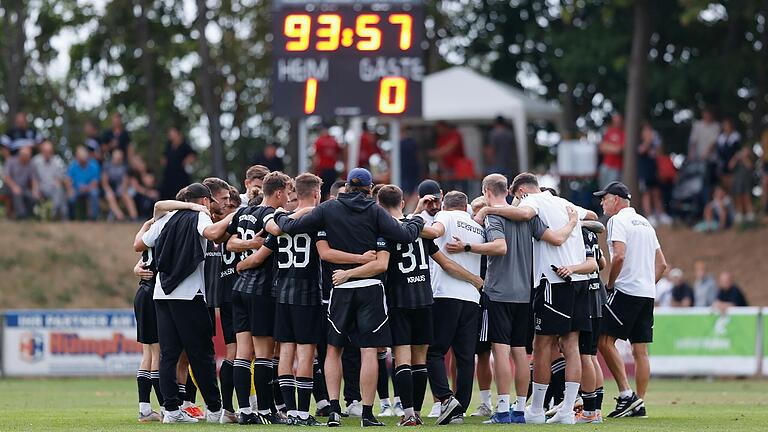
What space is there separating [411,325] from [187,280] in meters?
2.09

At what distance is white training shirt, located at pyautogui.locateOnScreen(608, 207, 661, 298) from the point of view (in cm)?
1645

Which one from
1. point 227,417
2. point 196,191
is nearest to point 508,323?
point 227,417

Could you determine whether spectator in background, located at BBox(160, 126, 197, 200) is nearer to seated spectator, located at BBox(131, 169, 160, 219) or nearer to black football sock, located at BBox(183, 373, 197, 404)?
seated spectator, located at BBox(131, 169, 160, 219)

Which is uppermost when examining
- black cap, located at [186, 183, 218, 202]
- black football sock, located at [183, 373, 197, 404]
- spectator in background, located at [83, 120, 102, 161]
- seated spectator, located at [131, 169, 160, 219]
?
spectator in background, located at [83, 120, 102, 161]

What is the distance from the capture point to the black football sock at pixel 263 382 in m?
14.8

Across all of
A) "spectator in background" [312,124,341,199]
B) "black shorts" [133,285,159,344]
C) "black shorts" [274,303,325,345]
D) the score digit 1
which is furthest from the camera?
"spectator in background" [312,124,341,199]

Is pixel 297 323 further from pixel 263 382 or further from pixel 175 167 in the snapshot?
pixel 175 167

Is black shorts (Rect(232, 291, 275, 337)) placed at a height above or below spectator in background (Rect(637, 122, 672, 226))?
below

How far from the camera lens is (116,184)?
3262 cm

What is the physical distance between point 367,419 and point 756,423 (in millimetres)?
3621

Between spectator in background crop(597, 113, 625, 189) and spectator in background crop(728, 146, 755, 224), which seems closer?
spectator in background crop(728, 146, 755, 224)

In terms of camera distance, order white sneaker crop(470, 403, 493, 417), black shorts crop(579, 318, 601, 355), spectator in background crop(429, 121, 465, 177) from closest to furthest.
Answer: black shorts crop(579, 318, 601, 355) < white sneaker crop(470, 403, 493, 417) < spectator in background crop(429, 121, 465, 177)

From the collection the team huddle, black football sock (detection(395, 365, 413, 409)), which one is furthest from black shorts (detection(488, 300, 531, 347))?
black football sock (detection(395, 365, 413, 409))

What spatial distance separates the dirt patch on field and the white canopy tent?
370cm
